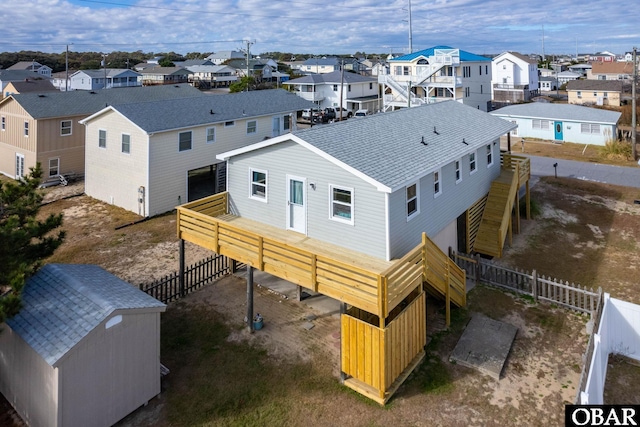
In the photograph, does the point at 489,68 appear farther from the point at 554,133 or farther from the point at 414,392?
the point at 414,392

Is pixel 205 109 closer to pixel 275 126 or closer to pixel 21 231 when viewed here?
pixel 275 126

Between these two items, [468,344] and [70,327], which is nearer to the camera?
[70,327]

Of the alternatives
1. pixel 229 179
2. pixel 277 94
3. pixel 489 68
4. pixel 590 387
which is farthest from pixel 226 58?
pixel 590 387

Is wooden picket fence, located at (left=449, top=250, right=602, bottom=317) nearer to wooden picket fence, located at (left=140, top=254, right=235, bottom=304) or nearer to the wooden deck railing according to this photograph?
the wooden deck railing

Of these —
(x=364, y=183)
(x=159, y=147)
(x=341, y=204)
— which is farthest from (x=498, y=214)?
(x=159, y=147)

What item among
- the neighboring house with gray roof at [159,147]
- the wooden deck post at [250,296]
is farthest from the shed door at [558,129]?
the wooden deck post at [250,296]

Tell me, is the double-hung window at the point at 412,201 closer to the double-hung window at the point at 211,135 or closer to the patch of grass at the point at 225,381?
the patch of grass at the point at 225,381

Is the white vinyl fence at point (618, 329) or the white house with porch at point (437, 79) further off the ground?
the white house with porch at point (437, 79)
